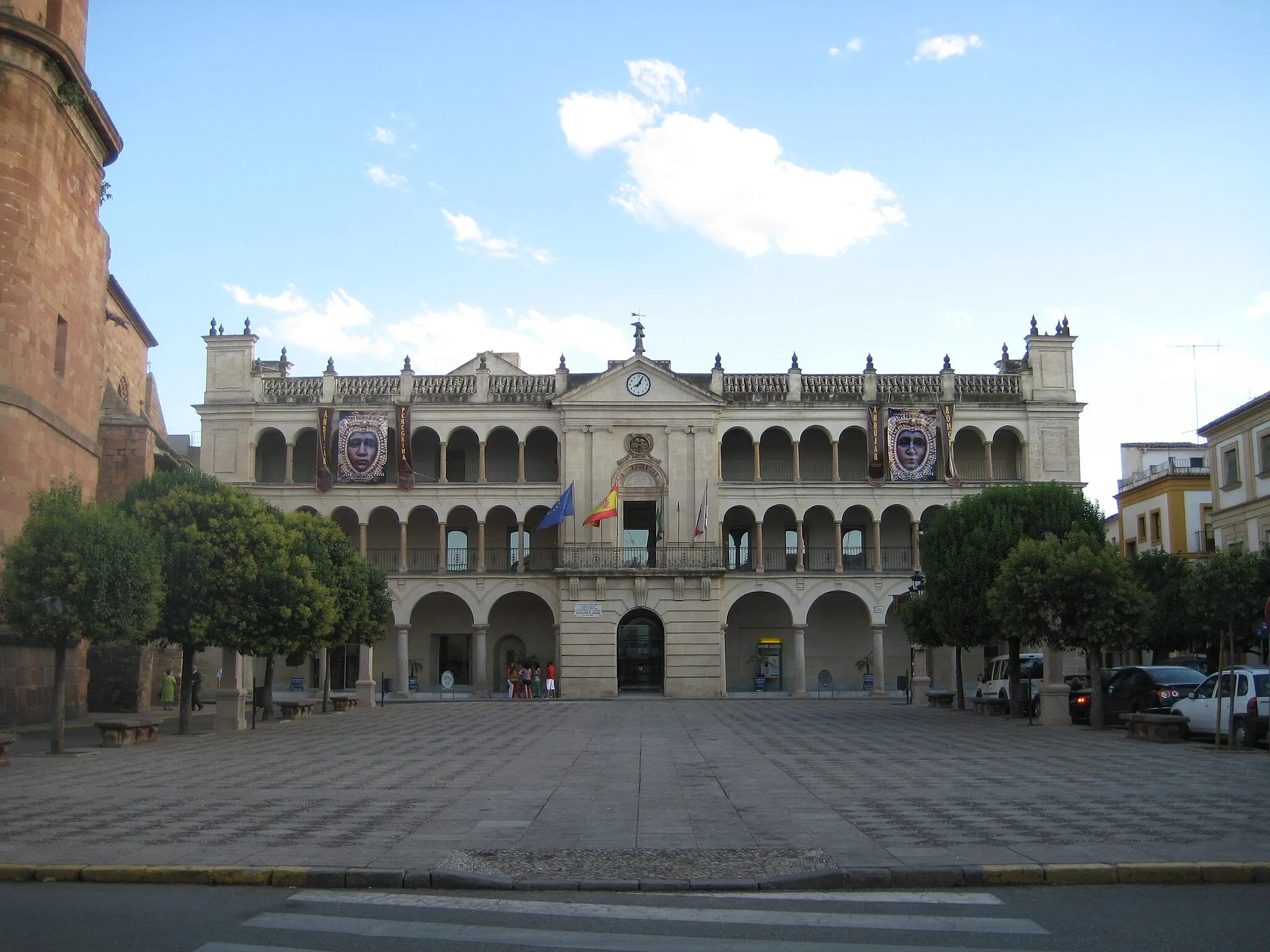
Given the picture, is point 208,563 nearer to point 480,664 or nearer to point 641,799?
point 641,799

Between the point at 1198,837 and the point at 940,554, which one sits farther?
the point at 940,554

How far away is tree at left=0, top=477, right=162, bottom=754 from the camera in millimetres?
20719

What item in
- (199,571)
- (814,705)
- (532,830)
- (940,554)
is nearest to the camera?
(532,830)

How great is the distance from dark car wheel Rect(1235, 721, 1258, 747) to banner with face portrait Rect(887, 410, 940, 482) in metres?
28.4

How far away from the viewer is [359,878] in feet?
31.7

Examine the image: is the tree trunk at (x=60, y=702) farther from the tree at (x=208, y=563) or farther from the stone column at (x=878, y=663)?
the stone column at (x=878, y=663)

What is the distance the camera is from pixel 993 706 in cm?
3225

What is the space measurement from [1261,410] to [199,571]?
116ft

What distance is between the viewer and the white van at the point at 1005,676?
1358 inches

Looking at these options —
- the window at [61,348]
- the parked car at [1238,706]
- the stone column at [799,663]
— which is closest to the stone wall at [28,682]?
the window at [61,348]

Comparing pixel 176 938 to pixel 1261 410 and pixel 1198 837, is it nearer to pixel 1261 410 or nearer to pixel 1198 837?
pixel 1198 837

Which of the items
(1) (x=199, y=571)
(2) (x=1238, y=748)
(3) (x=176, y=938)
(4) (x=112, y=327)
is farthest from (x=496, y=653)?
(3) (x=176, y=938)

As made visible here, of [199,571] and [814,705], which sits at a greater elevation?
[199,571]

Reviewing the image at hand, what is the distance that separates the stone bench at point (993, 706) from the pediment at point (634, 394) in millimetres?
19706
